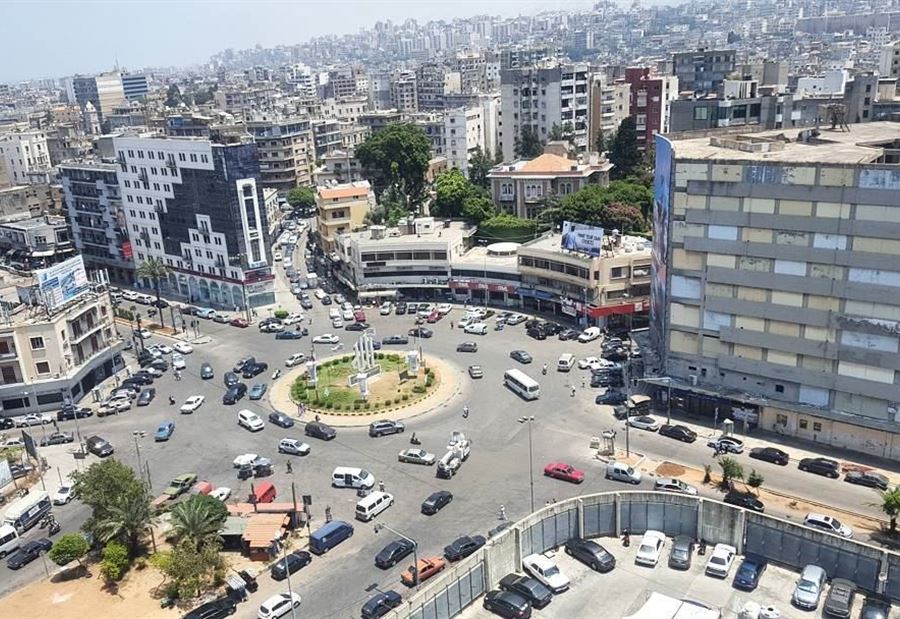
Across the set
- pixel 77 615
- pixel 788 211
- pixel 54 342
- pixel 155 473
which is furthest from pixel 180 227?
pixel 788 211

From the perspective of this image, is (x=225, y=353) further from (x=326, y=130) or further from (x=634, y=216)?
(x=326, y=130)

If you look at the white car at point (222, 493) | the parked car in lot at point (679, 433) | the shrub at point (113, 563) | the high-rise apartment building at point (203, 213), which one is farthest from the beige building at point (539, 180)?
the shrub at point (113, 563)

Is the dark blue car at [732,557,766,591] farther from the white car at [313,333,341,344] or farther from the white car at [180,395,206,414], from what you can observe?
the white car at [313,333,341,344]

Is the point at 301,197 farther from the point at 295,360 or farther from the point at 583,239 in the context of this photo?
the point at 583,239

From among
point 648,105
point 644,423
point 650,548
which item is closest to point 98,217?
point 644,423

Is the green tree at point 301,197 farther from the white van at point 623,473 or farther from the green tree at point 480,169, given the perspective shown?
the white van at point 623,473

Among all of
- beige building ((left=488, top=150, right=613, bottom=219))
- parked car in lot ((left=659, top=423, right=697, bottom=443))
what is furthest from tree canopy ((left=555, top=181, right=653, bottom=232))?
parked car in lot ((left=659, top=423, right=697, bottom=443))
